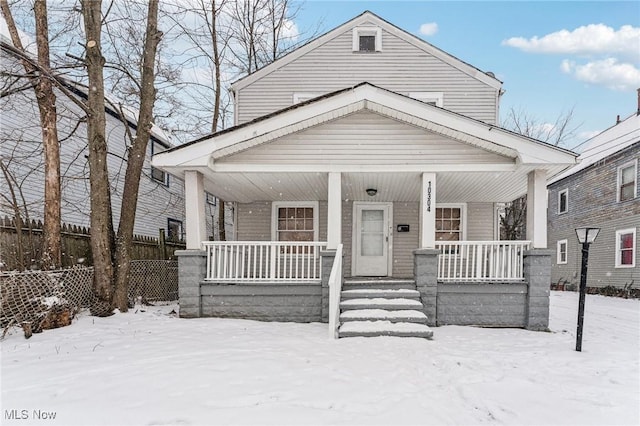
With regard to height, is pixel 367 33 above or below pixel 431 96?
above

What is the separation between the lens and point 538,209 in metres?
7.00

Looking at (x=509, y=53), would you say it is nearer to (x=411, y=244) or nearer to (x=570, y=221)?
(x=570, y=221)

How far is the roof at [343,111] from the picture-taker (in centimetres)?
682

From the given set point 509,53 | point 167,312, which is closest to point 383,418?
point 167,312

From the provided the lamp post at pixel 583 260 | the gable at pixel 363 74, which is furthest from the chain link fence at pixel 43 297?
the lamp post at pixel 583 260

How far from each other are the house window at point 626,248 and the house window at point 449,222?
8.29m

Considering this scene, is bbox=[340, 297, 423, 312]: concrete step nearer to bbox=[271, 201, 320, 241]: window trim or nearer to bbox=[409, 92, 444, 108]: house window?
bbox=[271, 201, 320, 241]: window trim

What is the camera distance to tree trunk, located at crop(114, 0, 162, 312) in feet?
24.0

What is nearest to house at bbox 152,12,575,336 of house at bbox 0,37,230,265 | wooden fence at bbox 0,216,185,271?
wooden fence at bbox 0,216,185,271

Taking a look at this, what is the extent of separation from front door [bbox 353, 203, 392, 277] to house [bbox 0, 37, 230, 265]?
589 centimetres

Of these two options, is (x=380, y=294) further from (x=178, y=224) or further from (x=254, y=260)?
(x=178, y=224)

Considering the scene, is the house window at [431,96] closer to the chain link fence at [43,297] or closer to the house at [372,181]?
the house at [372,181]

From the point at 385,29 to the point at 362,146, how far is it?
529cm

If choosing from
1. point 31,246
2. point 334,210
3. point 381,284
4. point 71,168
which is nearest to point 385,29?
point 334,210
